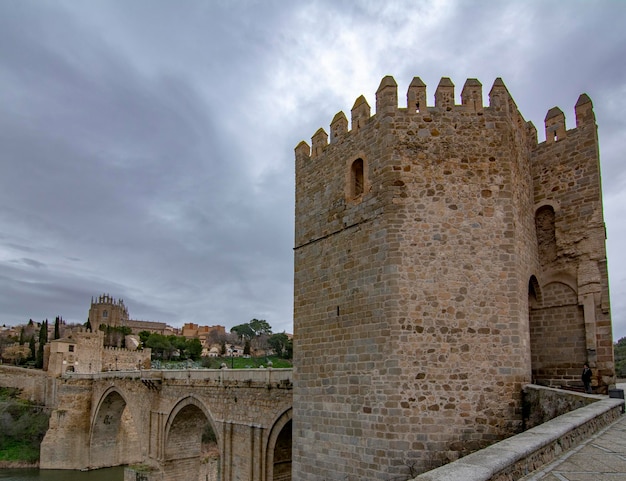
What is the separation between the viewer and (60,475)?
96.9 ft

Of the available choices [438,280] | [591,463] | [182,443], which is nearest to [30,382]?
[182,443]

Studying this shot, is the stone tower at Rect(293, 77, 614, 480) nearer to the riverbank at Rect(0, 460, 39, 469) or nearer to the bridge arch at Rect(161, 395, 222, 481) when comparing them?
the bridge arch at Rect(161, 395, 222, 481)

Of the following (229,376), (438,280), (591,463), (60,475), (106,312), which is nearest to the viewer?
(591,463)

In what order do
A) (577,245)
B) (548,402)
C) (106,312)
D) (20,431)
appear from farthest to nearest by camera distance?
(106,312)
(20,431)
(577,245)
(548,402)

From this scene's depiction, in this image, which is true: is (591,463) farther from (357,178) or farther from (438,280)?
(357,178)

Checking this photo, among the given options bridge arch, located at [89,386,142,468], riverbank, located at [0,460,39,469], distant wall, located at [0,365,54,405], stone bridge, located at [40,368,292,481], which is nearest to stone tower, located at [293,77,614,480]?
stone bridge, located at [40,368,292,481]

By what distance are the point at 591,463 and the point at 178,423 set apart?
17.6 meters

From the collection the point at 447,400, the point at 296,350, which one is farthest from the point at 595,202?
the point at 296,350

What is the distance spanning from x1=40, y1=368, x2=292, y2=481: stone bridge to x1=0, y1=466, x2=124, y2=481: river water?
28.3 inches

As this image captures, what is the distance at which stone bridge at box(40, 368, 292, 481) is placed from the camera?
13023 mm

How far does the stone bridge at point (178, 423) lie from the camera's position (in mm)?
13023

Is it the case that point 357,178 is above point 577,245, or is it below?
above

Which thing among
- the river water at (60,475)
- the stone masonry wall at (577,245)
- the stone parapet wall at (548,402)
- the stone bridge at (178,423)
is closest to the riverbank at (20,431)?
the river water at (60,475)

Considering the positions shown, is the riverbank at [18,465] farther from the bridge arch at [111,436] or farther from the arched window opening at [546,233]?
the arched window opening at [546,233]
